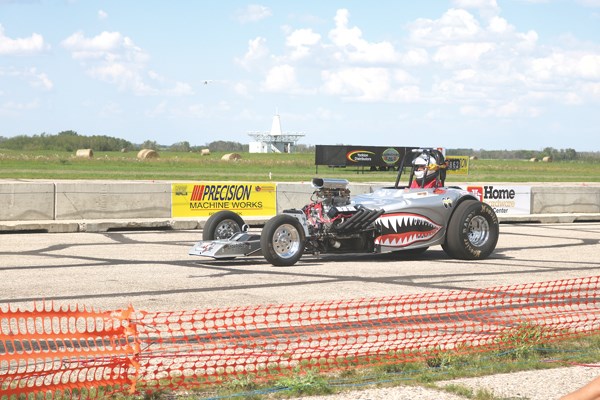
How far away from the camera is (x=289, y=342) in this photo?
769 cm

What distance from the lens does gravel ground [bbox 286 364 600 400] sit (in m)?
6.19

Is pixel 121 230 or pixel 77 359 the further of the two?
pixel 121 230

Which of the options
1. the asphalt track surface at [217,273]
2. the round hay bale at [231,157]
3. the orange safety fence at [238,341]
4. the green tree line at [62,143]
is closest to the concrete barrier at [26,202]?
the asphalt track surface at [217,273]

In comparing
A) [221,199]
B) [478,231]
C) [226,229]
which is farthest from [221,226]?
[221,199]

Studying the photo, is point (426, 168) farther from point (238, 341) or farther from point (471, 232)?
point (238, 341)

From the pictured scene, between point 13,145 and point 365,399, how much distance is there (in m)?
94.8

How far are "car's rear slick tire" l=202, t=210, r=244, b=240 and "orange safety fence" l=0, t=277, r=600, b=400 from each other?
4441 millimetres

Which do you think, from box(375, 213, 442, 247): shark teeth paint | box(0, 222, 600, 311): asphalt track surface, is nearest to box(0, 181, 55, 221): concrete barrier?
box(0, 222, 600, 311): asphalt track surface

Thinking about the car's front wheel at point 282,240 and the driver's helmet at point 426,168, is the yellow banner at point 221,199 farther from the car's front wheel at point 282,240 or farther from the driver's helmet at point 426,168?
the car's front wheel at point 282,240

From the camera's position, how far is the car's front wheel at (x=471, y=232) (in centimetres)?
1465

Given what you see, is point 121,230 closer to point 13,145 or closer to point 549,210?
point 549,210

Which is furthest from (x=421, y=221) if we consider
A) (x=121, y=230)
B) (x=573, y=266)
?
(x=121, y=230)

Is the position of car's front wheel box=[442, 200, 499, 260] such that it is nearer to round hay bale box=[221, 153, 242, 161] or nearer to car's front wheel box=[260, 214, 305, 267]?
car's front wheel box=[260, 214, 305, 267]

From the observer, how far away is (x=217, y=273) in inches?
496
